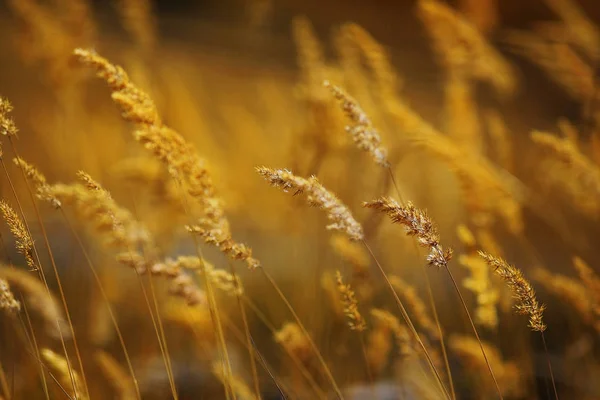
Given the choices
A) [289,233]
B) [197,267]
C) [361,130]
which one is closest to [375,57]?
[361,130]

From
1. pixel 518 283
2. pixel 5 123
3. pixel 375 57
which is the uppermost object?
pixel 375 57

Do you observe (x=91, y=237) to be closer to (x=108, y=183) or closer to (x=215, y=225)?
(x=108, y=183)

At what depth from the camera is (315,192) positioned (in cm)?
50

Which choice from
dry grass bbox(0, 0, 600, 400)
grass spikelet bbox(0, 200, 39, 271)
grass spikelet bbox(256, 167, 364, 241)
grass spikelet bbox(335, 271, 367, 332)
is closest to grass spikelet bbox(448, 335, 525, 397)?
dry grass bbox(0, 0, 600, 400)

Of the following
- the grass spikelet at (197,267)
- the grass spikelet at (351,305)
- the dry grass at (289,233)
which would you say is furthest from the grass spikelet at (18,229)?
the grass spikelet at (351,305)

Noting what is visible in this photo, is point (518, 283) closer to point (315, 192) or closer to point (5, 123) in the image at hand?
point (315, 192)

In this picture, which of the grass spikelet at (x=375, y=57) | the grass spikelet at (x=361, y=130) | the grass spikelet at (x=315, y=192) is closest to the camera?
the grass spikelet at (x=315, y=192)

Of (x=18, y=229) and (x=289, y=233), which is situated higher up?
(x=289, y=233)

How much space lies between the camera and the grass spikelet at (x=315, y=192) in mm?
484

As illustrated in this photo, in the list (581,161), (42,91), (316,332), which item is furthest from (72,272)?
(581,161)

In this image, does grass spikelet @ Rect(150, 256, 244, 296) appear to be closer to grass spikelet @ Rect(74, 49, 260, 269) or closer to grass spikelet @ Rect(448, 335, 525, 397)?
grass spikelet @ Rect(74, 49, 260, 269)

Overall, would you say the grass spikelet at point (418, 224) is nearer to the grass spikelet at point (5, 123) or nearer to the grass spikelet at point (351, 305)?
the grass spikelet at point (351, 305)

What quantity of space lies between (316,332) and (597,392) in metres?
0.52

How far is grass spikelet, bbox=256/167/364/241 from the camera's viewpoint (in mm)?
484
